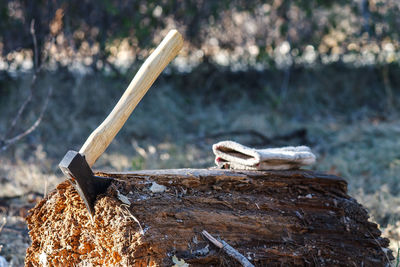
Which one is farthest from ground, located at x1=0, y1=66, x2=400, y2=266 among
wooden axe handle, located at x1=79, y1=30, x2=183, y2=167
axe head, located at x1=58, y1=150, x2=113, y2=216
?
axe head, located at x1=58, y1=150, x2=113, y2=216

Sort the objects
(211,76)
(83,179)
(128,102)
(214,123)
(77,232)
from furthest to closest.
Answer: (211,76)
(214,123)
(128,102)
(77,232)
(83,179)

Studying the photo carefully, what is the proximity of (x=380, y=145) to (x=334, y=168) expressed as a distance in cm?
95

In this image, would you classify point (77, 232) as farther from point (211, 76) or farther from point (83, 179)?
point (211, 76)

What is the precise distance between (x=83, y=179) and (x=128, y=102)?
1.60 feet

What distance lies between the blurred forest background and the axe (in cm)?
285

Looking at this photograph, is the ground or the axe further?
the ground

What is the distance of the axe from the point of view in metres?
1.92

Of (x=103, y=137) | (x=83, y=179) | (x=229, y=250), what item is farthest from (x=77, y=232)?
(x=229, y=250)

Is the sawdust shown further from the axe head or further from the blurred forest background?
the blurred forest background

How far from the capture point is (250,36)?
23.7ft

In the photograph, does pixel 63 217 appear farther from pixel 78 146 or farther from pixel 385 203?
pixel 78 146

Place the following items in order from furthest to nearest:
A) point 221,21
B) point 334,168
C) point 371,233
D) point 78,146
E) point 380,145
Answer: point 221,21 → point 78,146 → point 380,145 → point 334,168 → point 371,233

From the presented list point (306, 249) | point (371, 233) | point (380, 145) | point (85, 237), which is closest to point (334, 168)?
point (380, 145)

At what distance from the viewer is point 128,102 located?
2252mm
